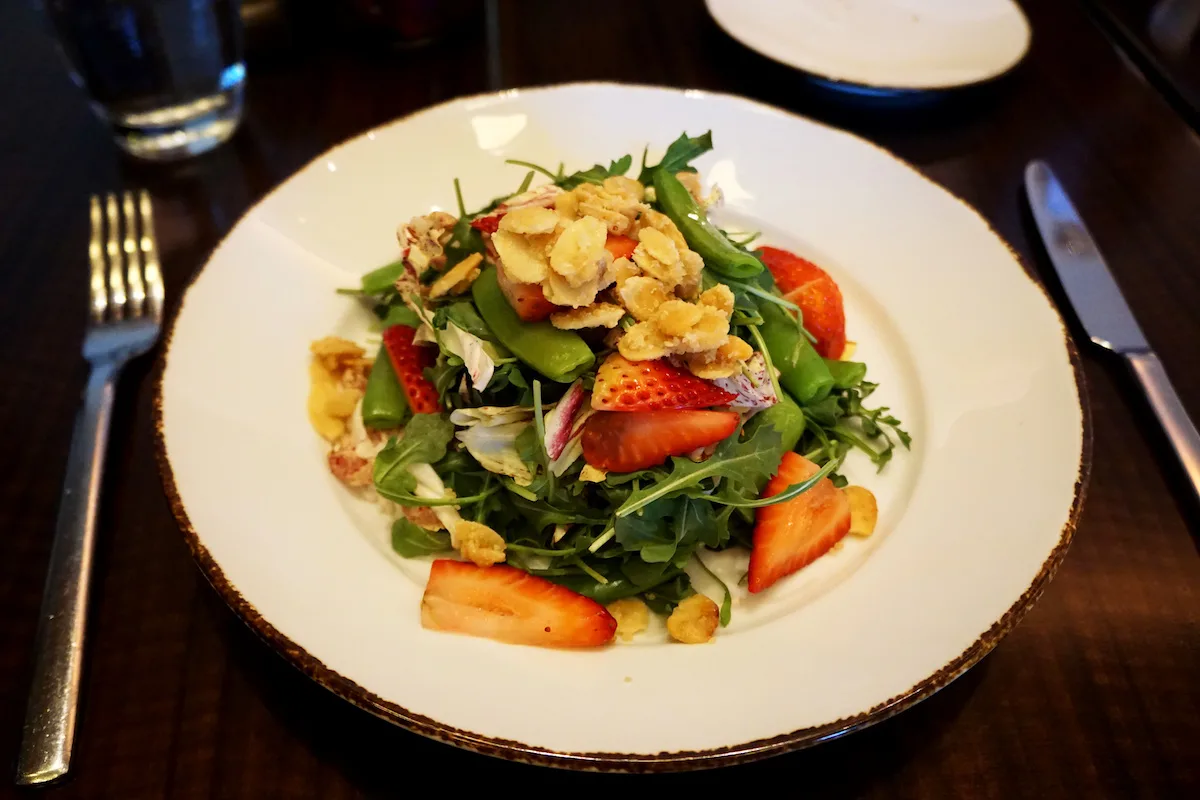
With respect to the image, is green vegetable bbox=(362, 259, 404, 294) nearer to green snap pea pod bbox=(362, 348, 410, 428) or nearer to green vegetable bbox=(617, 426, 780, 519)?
green snap pea pod bbox=(362, 348, 410, 428)

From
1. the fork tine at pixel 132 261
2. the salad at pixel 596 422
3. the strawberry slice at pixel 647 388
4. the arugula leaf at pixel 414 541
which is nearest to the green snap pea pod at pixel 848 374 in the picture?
the salad at pixel 596 422

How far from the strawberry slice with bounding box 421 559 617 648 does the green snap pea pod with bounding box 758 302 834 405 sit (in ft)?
2.06

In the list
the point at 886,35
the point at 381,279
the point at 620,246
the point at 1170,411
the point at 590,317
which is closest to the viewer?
the point at 590,317

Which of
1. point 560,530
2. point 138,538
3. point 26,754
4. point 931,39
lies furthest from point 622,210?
point 931,39

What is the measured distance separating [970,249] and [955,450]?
56 cm

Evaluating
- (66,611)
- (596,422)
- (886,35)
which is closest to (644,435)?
(596,422)

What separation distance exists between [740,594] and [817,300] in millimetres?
681

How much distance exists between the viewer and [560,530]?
1431 millimetres

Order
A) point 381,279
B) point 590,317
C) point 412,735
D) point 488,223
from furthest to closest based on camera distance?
point 381,279, point 488,223, point 590,317, point 412,735

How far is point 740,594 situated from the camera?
1414 millimetres

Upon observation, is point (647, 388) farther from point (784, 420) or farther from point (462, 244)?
point (462, 244)

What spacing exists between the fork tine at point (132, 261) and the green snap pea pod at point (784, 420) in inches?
58.0

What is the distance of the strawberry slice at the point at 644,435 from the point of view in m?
1.34

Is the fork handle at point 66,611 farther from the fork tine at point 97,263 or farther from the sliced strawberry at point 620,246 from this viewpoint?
the sliced strawberry at point 620,246
